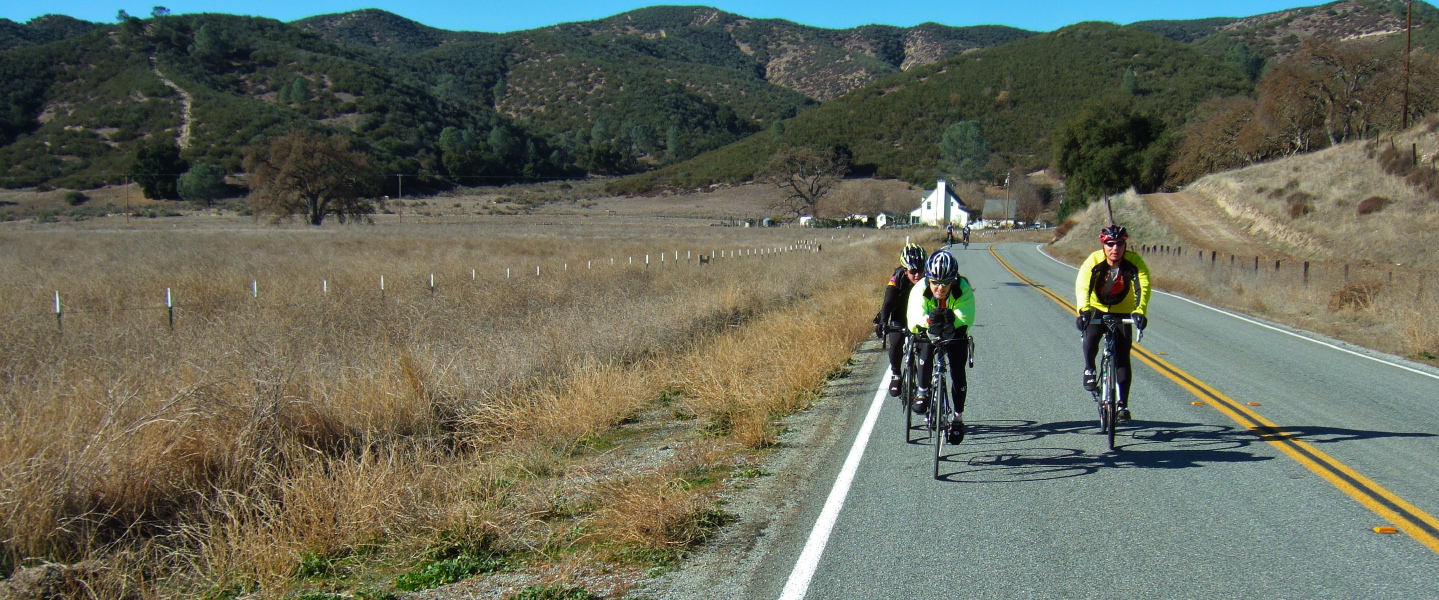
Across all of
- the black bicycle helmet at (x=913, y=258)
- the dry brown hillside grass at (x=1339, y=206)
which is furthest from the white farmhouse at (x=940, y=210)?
the black bicycle helmet at (x=913, y=258)

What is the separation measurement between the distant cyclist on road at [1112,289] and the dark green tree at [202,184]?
7714 centimetres

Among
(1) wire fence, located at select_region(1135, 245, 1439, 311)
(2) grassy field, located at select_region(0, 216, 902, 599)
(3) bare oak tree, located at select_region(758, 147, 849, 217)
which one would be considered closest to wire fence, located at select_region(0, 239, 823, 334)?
(2) grassy field, located at select_region(0, 216, 902, 599)

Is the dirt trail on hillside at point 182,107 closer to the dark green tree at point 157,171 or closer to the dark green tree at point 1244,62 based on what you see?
the dark green tree at point 157,171

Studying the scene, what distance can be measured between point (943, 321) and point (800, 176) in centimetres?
8899

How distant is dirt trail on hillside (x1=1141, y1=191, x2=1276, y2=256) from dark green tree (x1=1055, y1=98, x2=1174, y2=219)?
16.1 meters

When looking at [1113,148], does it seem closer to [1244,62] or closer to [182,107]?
[1244,62]

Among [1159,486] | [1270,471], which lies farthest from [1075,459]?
[1270,471]

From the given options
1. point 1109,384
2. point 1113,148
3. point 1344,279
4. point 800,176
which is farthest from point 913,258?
point 800,176

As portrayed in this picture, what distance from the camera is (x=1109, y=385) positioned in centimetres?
718

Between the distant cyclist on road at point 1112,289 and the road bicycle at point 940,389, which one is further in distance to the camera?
the distant cyclist on road at point 1112,289

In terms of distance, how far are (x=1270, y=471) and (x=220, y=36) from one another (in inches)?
4944

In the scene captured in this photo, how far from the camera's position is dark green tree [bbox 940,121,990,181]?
120m

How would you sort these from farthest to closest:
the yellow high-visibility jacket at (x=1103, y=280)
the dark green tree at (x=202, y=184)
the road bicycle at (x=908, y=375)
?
1. the dark green tree at (x=202, y=184)
2. the yellow high-visibility jacket at (x=1103, y=280)
3. the road bicycle at (x=908, y=375)

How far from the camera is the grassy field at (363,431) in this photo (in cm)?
491
